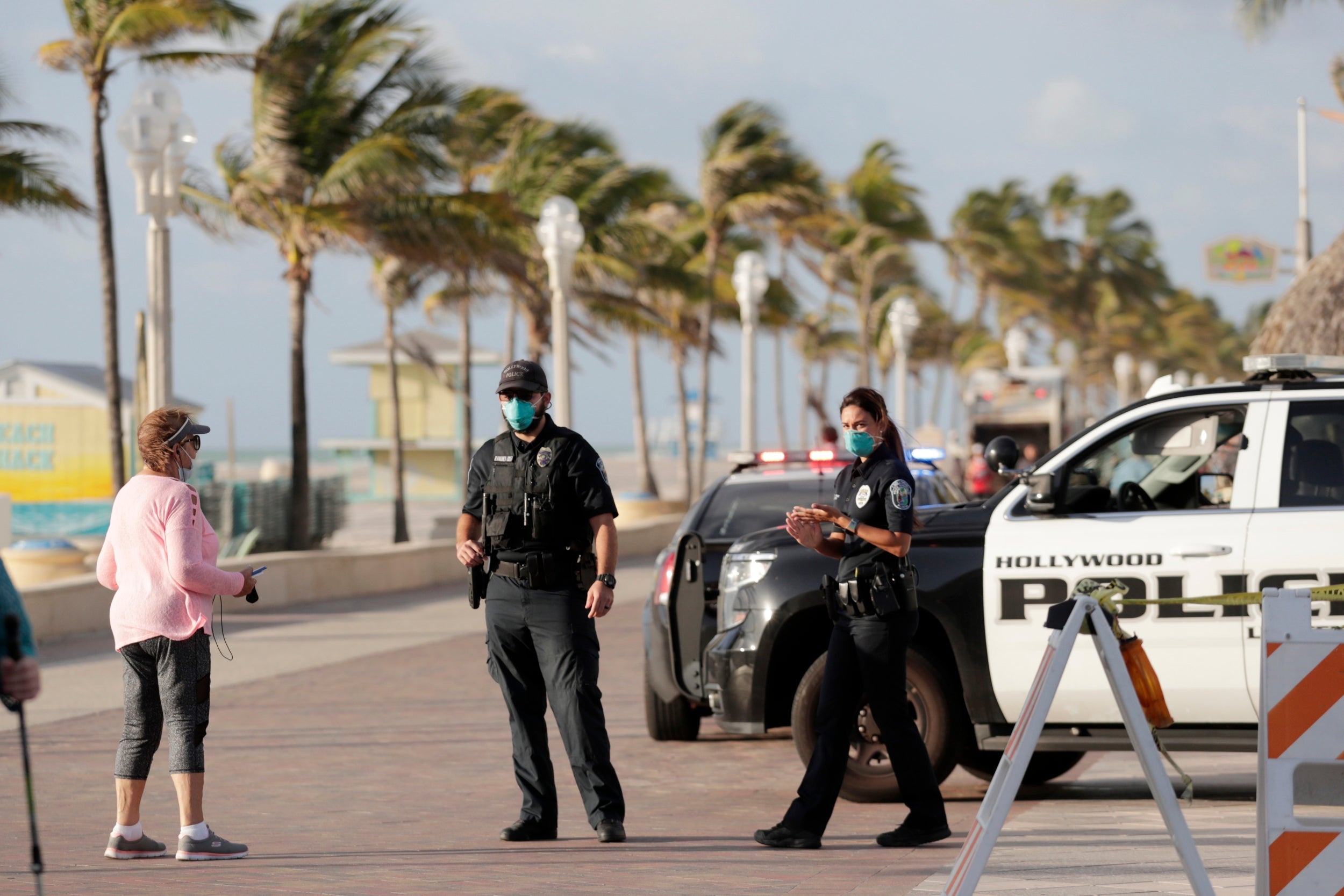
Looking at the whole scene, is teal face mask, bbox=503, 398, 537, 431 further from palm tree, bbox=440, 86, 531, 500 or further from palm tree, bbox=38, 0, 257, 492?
palm tree, bbox=440, 86, 531, 500

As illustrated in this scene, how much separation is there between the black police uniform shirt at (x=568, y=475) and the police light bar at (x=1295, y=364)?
2.88m

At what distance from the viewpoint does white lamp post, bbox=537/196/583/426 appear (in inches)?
781

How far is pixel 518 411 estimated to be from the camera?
6.98 m

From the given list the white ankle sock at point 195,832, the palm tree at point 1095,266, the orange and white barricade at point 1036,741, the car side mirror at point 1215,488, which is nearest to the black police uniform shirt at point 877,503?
the orange and white barricade at point 1036,741

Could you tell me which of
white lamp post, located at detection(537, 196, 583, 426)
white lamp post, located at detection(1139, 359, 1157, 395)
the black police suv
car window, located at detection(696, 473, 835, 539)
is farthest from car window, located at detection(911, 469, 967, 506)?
white lamp post, located at detection(1139, 359, 1157, 395)

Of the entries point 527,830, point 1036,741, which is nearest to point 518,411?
point 527,830

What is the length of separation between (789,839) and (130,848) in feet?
8.42

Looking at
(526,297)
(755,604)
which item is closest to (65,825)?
(755,604)

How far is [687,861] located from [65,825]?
2.87 metres

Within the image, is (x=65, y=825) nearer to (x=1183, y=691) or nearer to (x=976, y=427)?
(x=1183, y=691)

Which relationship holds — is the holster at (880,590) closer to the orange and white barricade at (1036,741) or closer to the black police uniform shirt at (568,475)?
the black police uniform shirt at (568,475)

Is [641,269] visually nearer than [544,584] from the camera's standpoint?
No

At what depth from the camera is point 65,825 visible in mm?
7586

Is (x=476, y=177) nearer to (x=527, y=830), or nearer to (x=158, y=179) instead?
(x=158, y=179)
